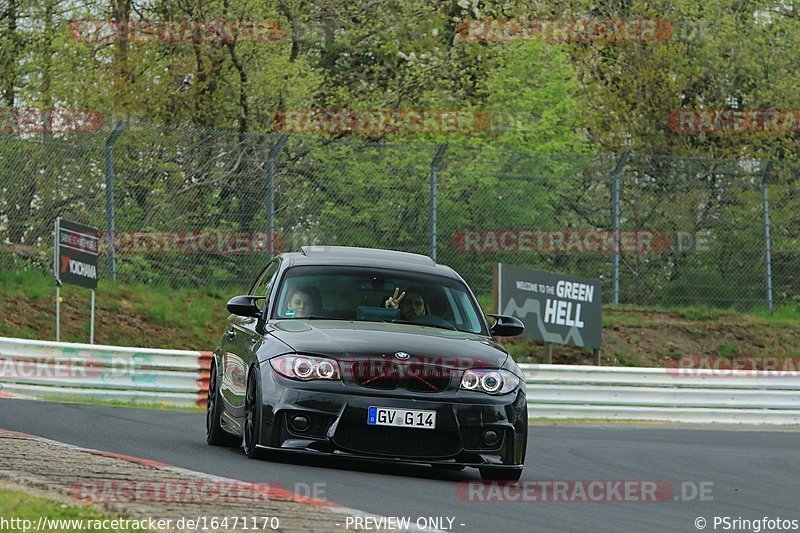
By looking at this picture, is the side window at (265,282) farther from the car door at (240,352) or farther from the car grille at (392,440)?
the car grille at (392,440)

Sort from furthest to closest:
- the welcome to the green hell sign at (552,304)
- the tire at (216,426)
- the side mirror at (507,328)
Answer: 1. the welcome to the green hell sign at (552,304)
2. the tire at (216,426)
3. the side mirror at (507,328)

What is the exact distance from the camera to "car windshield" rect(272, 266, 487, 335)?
10914mm

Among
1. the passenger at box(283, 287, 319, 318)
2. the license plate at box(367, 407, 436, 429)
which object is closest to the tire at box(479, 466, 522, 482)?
the license plate at box(367, 407, 436, 429)

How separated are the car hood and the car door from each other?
0.30 m

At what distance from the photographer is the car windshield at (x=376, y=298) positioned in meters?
10.9

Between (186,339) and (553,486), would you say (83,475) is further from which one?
(186,339)

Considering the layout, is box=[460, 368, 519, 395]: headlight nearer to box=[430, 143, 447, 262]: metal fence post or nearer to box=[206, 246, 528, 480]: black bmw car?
box=[206, 246, 528, 480]: black bmw car

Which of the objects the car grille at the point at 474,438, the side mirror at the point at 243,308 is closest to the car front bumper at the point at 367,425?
the car grille at the point at 474,438

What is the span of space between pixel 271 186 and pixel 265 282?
13228 mm

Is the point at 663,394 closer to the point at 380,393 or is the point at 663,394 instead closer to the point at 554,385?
the point at 554,385

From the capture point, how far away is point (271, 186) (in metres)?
25.3

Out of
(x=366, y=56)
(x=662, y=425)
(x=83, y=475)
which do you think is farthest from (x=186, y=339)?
(x=83, y=475)

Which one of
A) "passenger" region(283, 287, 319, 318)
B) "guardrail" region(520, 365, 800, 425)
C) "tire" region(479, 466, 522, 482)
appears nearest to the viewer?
"tire" region(479, 466, 522, 482)

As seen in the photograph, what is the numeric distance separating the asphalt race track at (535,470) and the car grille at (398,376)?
1.94 ft
